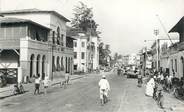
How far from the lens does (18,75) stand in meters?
34.7

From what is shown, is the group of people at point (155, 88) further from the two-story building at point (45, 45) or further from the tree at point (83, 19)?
the tree at point (83, 19)

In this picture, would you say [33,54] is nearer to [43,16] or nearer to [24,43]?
[24,43]

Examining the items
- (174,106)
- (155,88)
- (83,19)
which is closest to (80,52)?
(83,19)

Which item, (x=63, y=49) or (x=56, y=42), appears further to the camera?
(x=63, y=49)

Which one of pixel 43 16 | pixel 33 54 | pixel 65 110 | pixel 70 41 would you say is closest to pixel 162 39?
pixel 70 41

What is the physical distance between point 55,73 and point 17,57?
10.7 metres

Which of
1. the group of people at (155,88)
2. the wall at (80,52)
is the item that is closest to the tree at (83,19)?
→ the wall at (80,52)

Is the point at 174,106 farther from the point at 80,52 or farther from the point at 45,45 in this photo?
the point at 80,52

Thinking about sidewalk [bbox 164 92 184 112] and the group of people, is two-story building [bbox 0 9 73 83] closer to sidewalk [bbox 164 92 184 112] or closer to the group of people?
the group of people

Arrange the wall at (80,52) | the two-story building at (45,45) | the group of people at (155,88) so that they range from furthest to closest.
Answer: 1. the wall at (80,52)
2. the two-story building at (45,45)
3. the group of people at (155,88)

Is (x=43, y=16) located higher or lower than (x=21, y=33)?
higher

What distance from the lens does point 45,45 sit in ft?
141

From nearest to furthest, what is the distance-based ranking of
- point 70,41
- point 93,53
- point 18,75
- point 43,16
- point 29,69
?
1. point 18,75
2. point 29,69
3. point 43,16
4. point 70,41
5. point 93,53

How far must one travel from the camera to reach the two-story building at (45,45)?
120 feet
